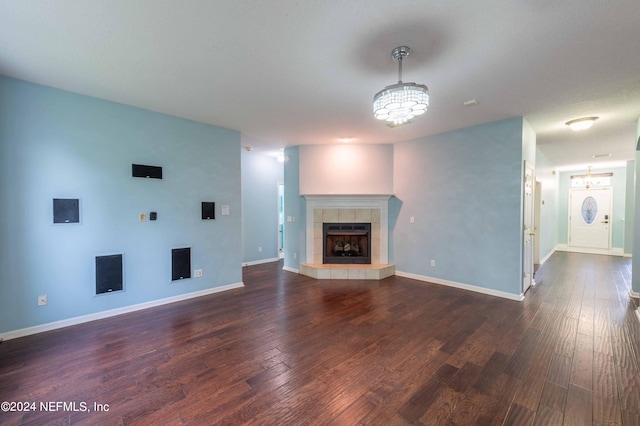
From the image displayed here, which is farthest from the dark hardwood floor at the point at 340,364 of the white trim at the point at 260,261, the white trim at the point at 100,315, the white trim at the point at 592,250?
the white trim at the point at 592,250

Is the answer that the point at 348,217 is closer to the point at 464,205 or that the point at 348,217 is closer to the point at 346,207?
the point at 346,207

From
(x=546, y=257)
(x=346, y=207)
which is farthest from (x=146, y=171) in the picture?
(x=546, y=257)

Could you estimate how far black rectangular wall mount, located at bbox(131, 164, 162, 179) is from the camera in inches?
139

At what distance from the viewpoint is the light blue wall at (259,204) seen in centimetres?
640

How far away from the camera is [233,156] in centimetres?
458

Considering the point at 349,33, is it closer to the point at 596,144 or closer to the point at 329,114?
the point at 329,114

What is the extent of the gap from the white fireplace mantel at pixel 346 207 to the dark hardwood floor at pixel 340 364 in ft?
5.66

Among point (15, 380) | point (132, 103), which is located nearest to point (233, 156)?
point (132, 103)

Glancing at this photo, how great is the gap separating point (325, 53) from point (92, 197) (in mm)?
3236

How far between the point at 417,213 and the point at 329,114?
2.66 meters

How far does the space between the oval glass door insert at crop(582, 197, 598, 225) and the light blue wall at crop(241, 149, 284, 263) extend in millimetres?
9614

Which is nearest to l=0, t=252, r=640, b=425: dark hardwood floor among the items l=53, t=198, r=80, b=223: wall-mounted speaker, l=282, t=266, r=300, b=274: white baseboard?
l=53, t=198, r=80, b=223: wall-mounted speaker

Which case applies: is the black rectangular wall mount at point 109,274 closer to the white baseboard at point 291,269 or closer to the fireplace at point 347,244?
the white baseboard at point 291,269

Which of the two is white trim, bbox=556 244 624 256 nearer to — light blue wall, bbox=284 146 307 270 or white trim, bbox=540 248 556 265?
white trim, bbox=540 248 556 265
